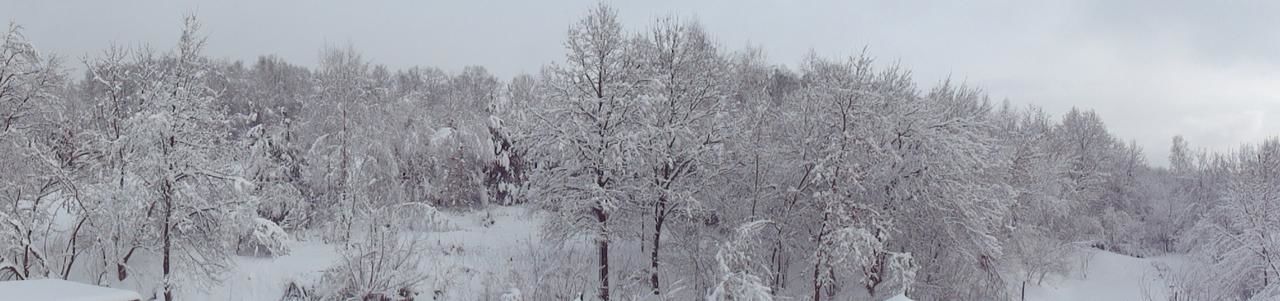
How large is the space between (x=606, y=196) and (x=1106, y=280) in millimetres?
21605

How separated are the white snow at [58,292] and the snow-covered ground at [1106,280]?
23083 mm

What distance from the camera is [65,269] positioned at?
46.1 feet

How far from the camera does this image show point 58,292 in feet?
20.6

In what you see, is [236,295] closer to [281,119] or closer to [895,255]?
[281,119]

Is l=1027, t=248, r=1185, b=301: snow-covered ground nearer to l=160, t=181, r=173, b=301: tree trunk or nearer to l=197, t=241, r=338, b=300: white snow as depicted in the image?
l=197, t=241, r=338, b=300: white snow

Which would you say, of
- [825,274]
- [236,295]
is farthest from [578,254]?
[236,295]

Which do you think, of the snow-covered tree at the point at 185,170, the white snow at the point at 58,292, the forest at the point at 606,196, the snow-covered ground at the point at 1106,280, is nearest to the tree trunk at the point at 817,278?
the forest at the point at 606,196

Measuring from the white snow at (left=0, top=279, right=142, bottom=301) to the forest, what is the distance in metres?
5.26

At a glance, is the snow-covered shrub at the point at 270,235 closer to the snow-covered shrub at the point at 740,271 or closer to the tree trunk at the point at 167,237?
the tree trunk at the point at 167,237

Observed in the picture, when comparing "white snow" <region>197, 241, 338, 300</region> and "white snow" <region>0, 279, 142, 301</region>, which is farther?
"white snow" <region>197, 241, 338, 300</region>

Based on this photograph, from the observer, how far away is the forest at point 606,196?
505 inches

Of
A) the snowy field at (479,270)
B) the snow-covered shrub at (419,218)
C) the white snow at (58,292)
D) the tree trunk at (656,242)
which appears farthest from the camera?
the tree trunk at (656,242)

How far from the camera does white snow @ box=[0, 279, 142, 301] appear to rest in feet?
19.9

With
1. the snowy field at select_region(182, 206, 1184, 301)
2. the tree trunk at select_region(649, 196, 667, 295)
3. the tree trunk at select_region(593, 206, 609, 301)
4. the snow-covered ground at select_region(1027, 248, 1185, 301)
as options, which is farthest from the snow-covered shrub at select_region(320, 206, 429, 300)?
the snow-covered ground at select_region(1027, 248, 1185, 301)
